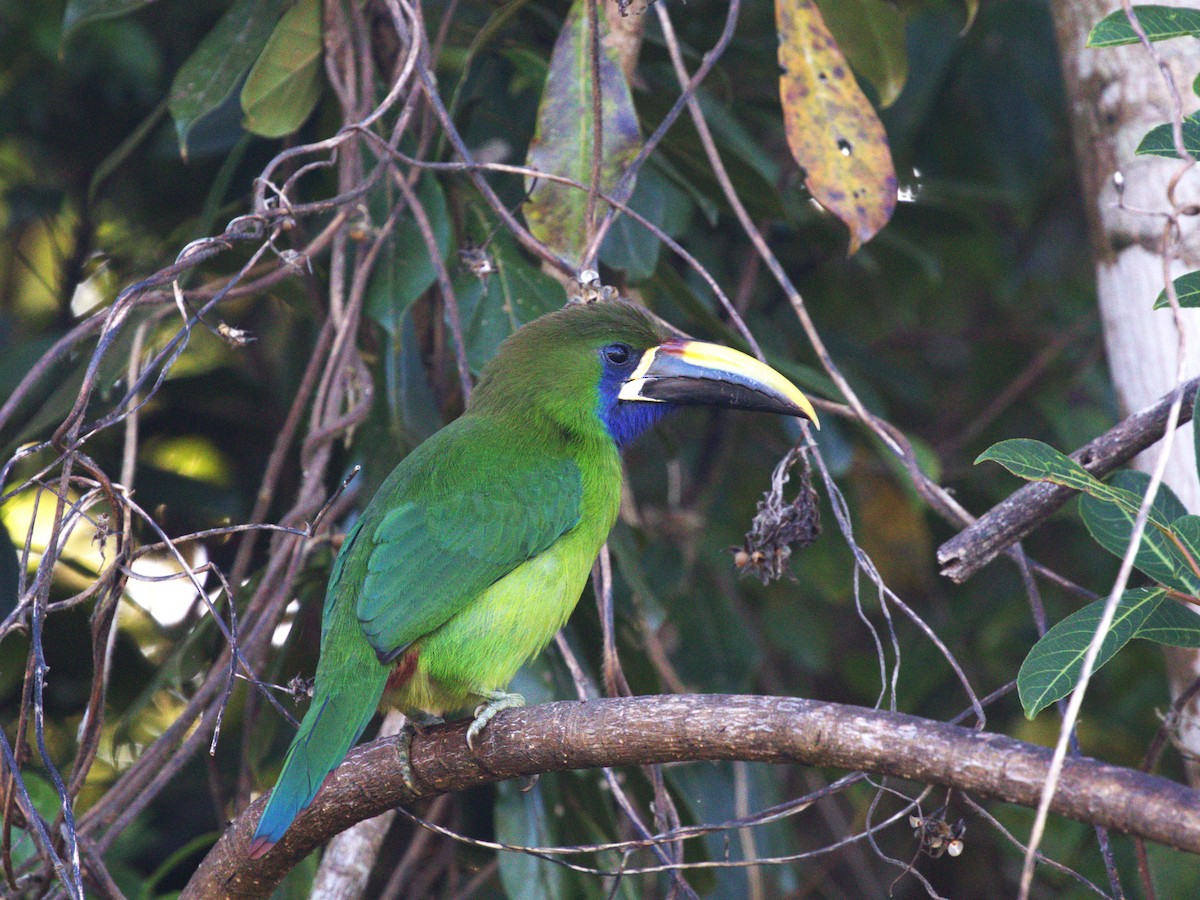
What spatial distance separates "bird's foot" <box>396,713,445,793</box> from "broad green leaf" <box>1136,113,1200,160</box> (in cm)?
165

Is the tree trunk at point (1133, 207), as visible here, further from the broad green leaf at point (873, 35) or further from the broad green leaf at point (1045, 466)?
the broad green leaf at point (1045, 466)

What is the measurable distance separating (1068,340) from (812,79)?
221 centimetres

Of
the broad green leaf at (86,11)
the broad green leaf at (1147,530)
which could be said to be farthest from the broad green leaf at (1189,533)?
the broad green leaf at (86,11)

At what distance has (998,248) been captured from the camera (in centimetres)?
515

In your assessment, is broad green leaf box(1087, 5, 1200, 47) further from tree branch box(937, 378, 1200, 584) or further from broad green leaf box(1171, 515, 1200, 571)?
broad green leaf box(1171, 515, 1200, 571)

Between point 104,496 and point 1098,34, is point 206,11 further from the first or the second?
point 1098,34

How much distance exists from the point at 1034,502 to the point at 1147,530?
0.19m

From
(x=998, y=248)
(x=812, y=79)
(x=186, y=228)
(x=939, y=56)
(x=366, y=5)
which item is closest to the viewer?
(x=812, y=79)

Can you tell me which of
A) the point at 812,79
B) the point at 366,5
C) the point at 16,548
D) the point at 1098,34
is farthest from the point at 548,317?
the point at 16,548

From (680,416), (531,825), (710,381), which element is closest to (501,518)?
(710,381)

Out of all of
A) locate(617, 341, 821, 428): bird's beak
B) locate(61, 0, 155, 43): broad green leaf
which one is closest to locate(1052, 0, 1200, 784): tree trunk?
locate(617, 341, 821, 428): bird's beak

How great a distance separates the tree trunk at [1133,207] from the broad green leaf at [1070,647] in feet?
2.69

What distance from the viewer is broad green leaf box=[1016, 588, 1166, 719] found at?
6.61 feet

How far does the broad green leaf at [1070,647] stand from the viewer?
2.01 m
